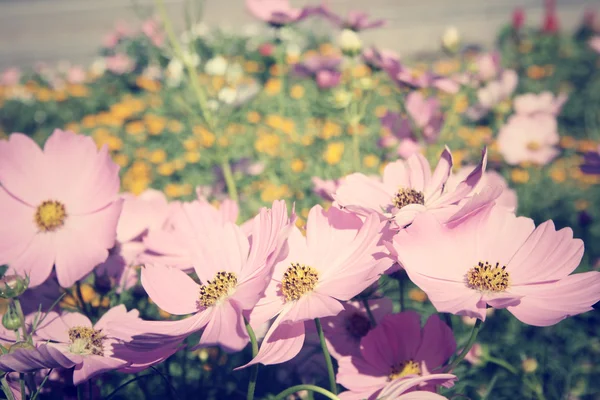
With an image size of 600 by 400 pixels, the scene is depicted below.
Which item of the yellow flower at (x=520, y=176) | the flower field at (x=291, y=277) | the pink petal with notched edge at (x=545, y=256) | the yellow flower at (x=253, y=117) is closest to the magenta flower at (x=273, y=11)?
the flower field at (x=291, y=277)

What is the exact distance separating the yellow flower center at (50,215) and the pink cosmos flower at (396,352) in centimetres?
43

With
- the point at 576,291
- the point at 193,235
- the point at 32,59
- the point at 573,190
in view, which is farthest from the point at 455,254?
the point at 32,59

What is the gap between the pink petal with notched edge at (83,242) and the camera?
0.62m

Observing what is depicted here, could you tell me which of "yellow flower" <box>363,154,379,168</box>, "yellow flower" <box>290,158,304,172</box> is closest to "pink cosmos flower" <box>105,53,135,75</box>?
"yellow flower" <box>290,158,304,172</box>

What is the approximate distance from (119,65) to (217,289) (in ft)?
10.2

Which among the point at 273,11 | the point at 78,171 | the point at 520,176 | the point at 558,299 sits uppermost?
the point at 273,11

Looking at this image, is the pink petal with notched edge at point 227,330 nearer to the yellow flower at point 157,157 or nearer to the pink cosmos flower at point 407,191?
the pink cosmos flower at point 407,191

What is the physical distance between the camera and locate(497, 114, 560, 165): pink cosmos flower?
1.39 meters

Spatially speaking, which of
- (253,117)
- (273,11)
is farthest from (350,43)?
(253,117)

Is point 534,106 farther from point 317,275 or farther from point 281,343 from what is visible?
point 281,343

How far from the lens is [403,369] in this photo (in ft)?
2.00

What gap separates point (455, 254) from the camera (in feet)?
1.90

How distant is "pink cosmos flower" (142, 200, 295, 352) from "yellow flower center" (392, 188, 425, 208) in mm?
175

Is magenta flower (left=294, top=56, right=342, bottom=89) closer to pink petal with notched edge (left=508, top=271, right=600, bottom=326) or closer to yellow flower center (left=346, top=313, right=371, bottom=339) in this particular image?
yellow flower center (left=346, top=313, right=371, bottom=339)
